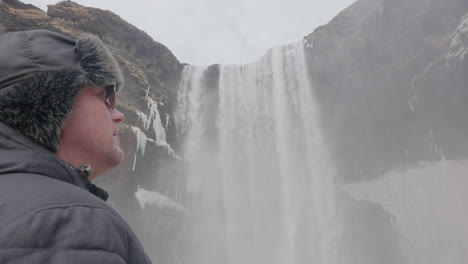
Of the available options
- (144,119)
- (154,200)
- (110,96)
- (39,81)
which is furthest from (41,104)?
(154,200)

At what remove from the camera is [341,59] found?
20.2 m

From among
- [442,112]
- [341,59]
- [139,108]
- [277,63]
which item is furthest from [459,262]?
[139,108]

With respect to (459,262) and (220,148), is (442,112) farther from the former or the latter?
(220,148)

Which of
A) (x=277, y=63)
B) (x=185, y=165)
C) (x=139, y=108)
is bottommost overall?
(x=185, y=165)

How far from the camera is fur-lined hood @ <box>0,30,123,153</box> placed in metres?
0.87

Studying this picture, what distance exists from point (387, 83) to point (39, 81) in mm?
20132

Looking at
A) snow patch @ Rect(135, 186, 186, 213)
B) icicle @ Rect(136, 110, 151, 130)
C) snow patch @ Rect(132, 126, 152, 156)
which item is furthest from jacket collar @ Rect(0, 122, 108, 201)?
snow patch @ Rect(135, 186, 186, 213)

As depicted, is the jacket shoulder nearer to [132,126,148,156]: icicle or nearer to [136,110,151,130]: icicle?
[132,126,148,156]: icicle

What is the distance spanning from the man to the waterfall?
61.1ft

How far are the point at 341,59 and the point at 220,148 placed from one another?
9.50m

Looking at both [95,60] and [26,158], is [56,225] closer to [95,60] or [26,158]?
[26,158]

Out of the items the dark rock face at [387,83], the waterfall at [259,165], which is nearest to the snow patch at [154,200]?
the waterfall at [259,165]

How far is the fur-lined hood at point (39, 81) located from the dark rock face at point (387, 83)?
19.4 meters

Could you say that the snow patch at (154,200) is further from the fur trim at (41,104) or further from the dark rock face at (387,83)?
the fur trim at (41,104)
